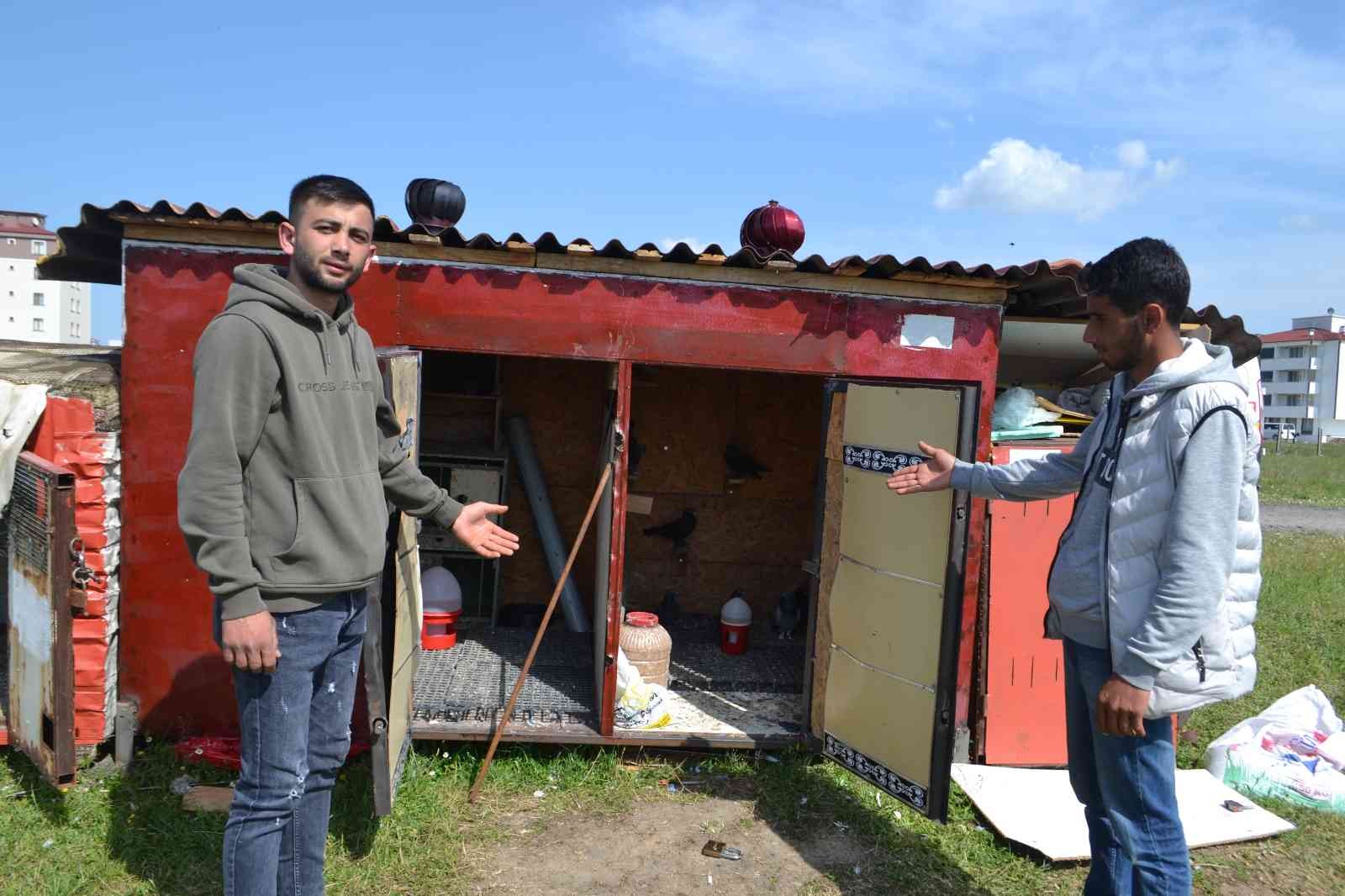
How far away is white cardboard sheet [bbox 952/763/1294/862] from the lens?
4.32 m

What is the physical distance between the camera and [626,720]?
17.0ft

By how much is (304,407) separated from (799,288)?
3.11 meters

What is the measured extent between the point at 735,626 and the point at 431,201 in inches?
152

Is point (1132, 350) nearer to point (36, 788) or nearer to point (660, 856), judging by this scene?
point (660, 856)

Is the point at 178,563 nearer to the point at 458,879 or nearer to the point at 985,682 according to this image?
the point at 458,879

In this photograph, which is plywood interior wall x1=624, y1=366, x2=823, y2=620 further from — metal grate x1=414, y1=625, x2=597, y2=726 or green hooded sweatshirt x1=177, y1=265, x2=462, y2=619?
green hooded sweatshirt x1=177, y1=265, x2=462, y2=619

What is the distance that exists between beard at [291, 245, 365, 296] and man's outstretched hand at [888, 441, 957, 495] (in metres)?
2.27

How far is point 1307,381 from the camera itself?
186 ft

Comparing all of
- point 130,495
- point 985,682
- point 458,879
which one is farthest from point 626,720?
point 130,495

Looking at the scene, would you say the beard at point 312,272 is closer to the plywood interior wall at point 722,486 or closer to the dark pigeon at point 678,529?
the plywood interior wall at point 722,486

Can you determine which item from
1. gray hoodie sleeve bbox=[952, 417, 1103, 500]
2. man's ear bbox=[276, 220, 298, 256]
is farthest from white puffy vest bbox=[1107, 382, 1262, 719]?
man's ear bbox=[276, 220, 298, 256]

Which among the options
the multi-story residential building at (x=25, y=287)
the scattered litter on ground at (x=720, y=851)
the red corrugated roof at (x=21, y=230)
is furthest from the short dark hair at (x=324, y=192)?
the red corrugated roof at (x=21, y=230)

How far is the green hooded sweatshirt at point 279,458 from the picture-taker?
2332 mm

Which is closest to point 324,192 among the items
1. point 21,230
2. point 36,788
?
point 36,788
